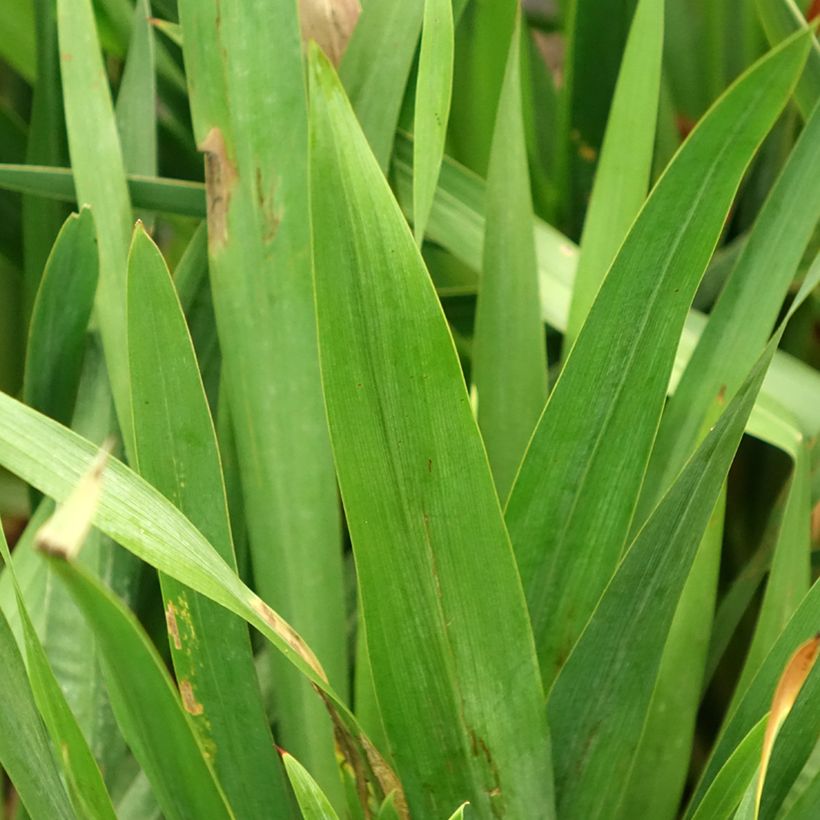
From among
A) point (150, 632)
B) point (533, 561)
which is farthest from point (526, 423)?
point (150, 632)

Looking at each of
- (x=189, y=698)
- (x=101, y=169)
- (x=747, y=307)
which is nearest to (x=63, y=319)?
(x=101, y=169)

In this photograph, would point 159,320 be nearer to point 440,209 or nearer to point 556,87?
point 440,209

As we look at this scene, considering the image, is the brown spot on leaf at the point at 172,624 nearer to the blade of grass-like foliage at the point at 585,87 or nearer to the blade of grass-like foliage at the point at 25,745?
the blade of grass-like foliage at the point at 25,745

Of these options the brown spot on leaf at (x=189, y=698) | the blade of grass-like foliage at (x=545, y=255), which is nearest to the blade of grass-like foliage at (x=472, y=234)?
the blade of grass-like foliage at (x=545, y=255)

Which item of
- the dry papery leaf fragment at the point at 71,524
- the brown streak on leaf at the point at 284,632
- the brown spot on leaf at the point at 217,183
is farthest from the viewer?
the brown spot on leaf at the point at 217,183

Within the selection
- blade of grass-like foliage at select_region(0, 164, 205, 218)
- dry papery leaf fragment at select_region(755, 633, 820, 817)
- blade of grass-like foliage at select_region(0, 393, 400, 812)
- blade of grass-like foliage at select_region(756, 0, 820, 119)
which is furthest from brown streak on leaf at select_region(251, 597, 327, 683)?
blade of grass-like foliage at select_region(756, 0, 820, 119)

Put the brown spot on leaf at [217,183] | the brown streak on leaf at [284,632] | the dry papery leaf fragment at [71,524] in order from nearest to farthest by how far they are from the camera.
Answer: the dry papery leaf fragment at [71,524], the brown streak on leaf at [284,632], the brown spot on leaf at [217,183]

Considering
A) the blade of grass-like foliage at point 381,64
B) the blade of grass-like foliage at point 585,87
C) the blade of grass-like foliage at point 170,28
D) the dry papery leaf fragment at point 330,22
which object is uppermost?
the blade of grass-like foliage at point 585,87

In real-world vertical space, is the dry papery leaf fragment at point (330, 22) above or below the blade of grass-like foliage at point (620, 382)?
above
